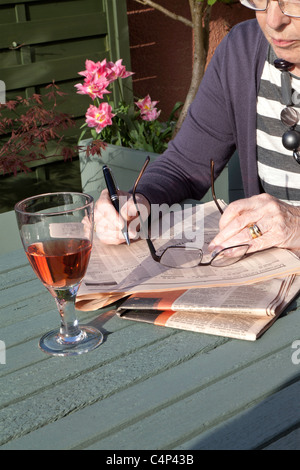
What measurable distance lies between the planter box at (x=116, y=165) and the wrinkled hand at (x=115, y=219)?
1.41 m

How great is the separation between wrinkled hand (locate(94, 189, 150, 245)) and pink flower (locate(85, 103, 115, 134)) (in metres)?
1.55

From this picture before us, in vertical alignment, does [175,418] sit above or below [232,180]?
above

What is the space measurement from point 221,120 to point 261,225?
71 centimetres

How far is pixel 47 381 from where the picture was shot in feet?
3.18

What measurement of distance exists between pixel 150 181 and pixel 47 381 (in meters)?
0.92

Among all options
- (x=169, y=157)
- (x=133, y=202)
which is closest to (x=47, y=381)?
(x=133, y=202)

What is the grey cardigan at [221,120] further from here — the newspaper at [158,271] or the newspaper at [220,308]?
the newspaper at [220,308]

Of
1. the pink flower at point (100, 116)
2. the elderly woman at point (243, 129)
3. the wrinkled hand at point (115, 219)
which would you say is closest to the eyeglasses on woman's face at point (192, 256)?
the wrinkled hand at point (115, 219)

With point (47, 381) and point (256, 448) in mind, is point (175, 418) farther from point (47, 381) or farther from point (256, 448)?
point (47, 381)

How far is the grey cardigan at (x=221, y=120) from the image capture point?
187 cm

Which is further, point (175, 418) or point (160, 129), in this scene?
point (160, 129)

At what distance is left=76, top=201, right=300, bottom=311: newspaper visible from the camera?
3.92 feet

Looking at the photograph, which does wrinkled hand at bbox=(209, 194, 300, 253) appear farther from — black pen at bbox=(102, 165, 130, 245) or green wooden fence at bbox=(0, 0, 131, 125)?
green wooden fence at bbox=(0, 0, 131, 125)

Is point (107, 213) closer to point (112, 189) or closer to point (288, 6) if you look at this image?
point (112, 189)
